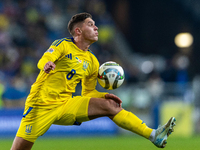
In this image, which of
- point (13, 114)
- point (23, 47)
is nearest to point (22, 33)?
point (23, 47)

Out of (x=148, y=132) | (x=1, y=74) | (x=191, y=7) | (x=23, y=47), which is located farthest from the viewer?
(x=191, y=7)

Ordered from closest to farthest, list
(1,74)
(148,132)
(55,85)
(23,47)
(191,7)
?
(148,132)
(55,85)
(1,74)
(23,47)
(191,7)

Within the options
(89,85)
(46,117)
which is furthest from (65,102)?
(89,85)

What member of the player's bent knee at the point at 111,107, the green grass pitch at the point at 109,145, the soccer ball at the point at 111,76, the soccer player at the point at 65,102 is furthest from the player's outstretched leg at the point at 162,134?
the green grass pitch at the point at 109,145

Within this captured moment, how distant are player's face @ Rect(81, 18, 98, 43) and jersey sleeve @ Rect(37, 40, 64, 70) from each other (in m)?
0.52

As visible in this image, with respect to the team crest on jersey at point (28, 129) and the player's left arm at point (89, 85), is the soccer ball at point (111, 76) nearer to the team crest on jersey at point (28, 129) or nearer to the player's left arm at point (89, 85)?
the player's left arm at point (89, 85)

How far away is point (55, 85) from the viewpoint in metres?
5.57

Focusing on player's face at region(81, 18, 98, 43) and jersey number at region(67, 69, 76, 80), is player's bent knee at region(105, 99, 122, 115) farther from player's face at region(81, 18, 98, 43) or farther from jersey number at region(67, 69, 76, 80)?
player's face at region(81, 18, 98, 43)

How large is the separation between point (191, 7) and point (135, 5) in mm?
2917

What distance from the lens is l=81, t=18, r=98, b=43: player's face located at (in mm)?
5853

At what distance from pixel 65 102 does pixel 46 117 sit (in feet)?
1.22

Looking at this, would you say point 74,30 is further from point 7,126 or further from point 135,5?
point 135,5

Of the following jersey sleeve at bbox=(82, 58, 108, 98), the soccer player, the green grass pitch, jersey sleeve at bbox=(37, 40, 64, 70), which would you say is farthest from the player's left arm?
the green grass pitch

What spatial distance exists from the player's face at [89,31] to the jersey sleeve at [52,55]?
1.72 feet
